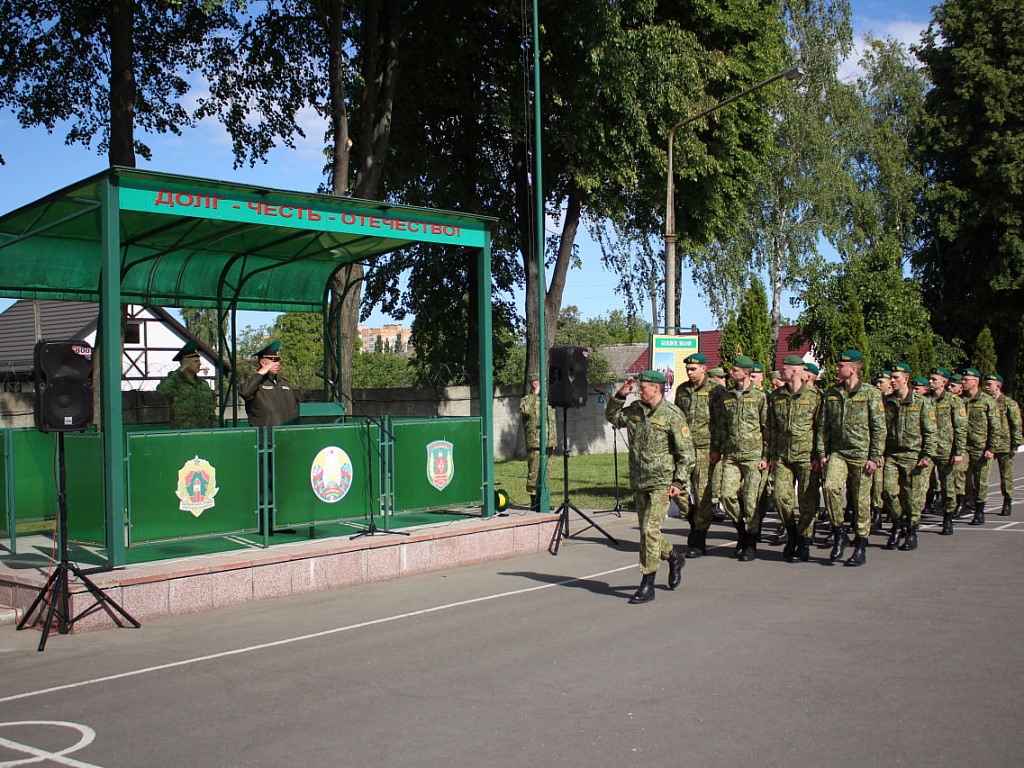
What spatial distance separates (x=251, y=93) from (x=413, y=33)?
11.7 feet

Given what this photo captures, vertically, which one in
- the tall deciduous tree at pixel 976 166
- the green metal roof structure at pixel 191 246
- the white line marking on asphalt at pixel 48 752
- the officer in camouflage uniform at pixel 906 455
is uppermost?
the tall deciduous tree at pixel 976 166

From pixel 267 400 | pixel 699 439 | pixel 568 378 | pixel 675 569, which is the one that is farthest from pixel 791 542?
pixel 267 400

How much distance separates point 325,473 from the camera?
10.2 metres

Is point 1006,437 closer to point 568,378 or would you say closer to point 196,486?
point 568,378

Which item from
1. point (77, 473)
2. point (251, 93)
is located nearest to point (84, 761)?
point (77, 473)

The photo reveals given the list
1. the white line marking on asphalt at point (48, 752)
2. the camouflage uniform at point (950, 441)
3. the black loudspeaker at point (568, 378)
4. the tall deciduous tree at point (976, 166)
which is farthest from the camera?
the tall deciduous tree at point (976, 166)

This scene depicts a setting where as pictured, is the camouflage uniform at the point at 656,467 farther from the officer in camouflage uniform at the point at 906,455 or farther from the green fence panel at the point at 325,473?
the officer in camouflage uniform at the point at 906,455

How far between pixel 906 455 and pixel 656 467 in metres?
4.55

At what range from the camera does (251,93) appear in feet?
66.9

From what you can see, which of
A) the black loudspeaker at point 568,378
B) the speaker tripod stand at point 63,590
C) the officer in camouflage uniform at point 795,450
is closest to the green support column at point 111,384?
the speaker tripod stand at point 63,590

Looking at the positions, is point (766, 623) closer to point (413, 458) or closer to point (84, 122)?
point (413, 458)

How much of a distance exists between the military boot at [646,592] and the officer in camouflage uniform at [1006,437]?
8.03 m

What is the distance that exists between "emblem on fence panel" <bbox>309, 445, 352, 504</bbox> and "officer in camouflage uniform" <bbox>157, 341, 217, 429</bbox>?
5.45 ft

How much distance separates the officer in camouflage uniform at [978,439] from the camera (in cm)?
1370
